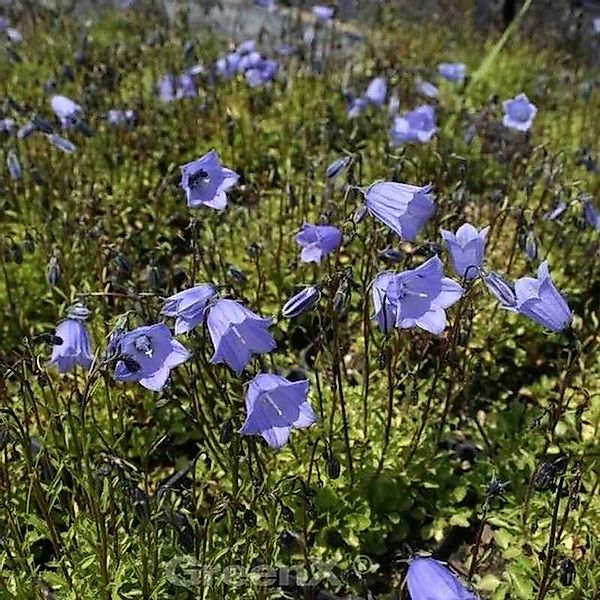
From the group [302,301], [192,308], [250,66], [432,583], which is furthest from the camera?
[250,66]

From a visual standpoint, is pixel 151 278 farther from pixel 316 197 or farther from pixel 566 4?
pixel 566 4

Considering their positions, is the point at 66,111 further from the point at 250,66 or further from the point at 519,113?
the point at 519,113

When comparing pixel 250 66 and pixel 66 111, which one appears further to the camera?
pixel 250 66

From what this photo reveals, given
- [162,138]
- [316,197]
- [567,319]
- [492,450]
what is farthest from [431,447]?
[162,138]

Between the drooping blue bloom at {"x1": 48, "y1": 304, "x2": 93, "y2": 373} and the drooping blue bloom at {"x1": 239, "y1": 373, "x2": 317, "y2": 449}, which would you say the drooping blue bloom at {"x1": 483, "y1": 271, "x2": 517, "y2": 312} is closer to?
the drooping blue bloom at {"x1": 239, "y1": 373, "x2": 317, "y2": 449}

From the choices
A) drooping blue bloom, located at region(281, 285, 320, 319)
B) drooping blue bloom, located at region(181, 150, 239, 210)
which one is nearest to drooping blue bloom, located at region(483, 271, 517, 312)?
drooping blue bloom, located at region(281, 285, 320, 319)

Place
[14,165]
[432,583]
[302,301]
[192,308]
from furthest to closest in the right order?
1. [14,165]
2. [302,301]
3. [192,308]
4. [432,583]

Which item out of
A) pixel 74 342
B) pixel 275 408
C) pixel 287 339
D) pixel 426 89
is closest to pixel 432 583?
pixel 275 408

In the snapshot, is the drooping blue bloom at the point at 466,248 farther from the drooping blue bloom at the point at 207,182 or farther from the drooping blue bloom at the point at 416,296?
the drooping blue bloom at the point at 207,182
